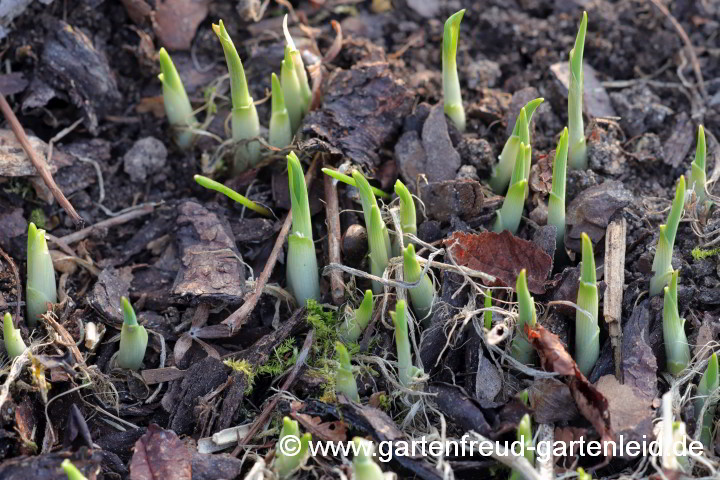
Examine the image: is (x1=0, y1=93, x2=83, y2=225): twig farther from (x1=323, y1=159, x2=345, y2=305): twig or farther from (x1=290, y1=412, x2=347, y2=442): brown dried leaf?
(x1=290, y1=412, x2=347, y2=442): brown dried leaf

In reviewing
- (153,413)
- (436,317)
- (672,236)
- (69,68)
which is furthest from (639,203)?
(69,68)

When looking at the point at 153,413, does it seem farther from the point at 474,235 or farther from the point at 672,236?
the point at 672,236

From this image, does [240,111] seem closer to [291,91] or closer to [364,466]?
[291,91]

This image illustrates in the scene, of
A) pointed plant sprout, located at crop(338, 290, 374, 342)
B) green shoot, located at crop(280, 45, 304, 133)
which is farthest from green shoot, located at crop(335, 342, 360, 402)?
green shoot, located at crop(280, 45, 304, 133)

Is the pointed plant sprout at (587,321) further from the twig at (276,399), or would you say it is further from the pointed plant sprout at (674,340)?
the twig at (276,399)

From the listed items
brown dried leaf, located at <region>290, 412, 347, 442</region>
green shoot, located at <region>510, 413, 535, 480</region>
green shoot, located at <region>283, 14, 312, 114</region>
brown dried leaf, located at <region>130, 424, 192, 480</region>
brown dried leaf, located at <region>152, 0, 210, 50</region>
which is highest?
brown dried leaf, located at <region>152, 0, 210, 50</region>

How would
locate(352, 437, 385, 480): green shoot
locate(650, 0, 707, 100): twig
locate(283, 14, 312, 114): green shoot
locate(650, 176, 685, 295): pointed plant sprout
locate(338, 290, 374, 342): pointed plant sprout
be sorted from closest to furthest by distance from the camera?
locate(352, 437, 385, 480): green shoot, locate(650, 176, 685, 295): pointed plant sprout, locate(338, 290, 374, 342): pointed plant sprout, locate(283, 14, 312, 114): green shoot, locate(650, 0, 707, 100): twig
